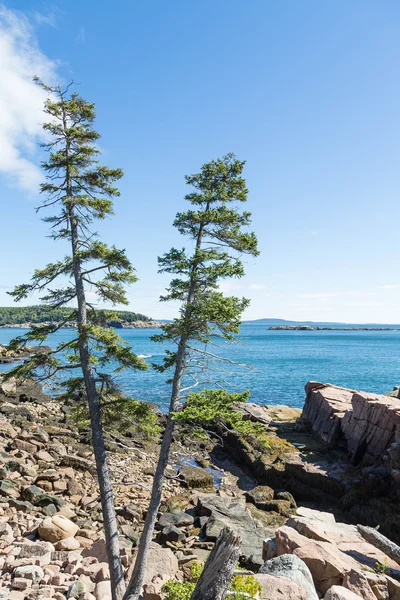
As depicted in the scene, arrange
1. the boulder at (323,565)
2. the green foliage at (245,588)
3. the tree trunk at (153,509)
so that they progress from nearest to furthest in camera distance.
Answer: the green foliage at (245,588), the boulder at (323,565), the tree trunk at (153,509)

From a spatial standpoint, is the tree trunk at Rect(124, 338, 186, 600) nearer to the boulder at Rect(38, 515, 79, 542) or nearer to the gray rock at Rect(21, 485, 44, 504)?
the boulder at Rect(38, 515, 79, 542)

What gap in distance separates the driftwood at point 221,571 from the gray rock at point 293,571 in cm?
313

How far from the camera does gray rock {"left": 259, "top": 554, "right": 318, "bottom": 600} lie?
9453 millimetres

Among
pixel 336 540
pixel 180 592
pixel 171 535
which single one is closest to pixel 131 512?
pixel 171 535

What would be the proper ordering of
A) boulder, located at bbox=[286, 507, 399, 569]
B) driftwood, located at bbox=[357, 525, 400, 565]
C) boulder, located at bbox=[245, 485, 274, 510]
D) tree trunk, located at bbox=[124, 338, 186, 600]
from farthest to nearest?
1. boulder, located at bbox=[245, 485, 274, 510]
2. driftwood, located at bbox=[357, 525, 400, 565]
3. boulder, located at bbox=[286, 507, 399, 569]
4. tree trunk, located at bbox=[124, 338, 186, 600]

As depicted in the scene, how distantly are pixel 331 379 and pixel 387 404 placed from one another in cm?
4206

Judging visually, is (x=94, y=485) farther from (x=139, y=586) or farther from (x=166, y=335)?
(x=166, y=335)

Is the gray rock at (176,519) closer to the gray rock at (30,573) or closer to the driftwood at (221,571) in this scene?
the gray rock at (30,573)

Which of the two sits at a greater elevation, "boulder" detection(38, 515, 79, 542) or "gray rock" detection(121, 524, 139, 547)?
"boulder" detection(38, 515, 79, 542)

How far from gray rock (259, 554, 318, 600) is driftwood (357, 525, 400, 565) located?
5.29 m

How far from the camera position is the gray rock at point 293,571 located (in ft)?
31.0

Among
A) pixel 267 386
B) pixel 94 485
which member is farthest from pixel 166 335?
pixel 267 386

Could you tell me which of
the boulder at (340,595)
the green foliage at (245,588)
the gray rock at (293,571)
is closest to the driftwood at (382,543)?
the gray rock at (293,571)

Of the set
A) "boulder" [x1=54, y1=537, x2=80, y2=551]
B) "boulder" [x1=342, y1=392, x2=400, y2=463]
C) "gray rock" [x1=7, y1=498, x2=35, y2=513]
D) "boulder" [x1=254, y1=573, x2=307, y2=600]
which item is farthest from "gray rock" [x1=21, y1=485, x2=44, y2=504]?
"boulder" [x1=342, y1=392, x2=400, y2=463]
